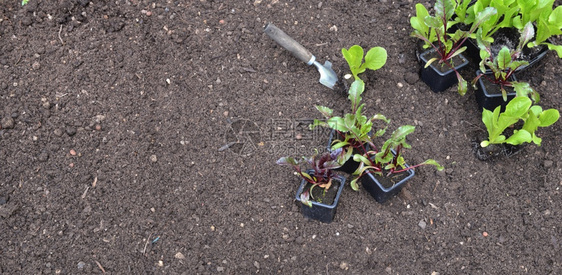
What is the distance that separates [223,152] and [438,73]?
1.11m

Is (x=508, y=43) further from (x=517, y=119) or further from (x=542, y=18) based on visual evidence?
(x=517, y=119)

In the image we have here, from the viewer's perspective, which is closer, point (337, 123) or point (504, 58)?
point (337, 123)

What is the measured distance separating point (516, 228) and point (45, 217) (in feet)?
6.90

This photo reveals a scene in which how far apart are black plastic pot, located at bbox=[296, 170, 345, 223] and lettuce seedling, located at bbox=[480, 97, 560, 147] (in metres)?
0.68

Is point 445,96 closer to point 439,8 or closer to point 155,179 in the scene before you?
point 439,8

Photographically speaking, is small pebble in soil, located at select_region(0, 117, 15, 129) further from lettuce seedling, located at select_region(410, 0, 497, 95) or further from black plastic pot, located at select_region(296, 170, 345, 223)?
lettuce seedling, located at select_region(410, 0, 497, 95)

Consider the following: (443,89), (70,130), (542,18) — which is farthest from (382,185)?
(70,130)

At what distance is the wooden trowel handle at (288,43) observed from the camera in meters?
2.33

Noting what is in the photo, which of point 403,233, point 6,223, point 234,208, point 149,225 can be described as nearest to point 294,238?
point 234,208

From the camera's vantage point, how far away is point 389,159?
78.9 inches

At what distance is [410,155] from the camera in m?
2.29

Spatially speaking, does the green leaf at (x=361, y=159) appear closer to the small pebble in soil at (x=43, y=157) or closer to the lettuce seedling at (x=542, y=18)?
the lettuce seedling at (x=542, y=18)

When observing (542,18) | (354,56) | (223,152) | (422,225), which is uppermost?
(542,18)

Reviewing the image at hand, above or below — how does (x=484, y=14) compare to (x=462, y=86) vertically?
above
